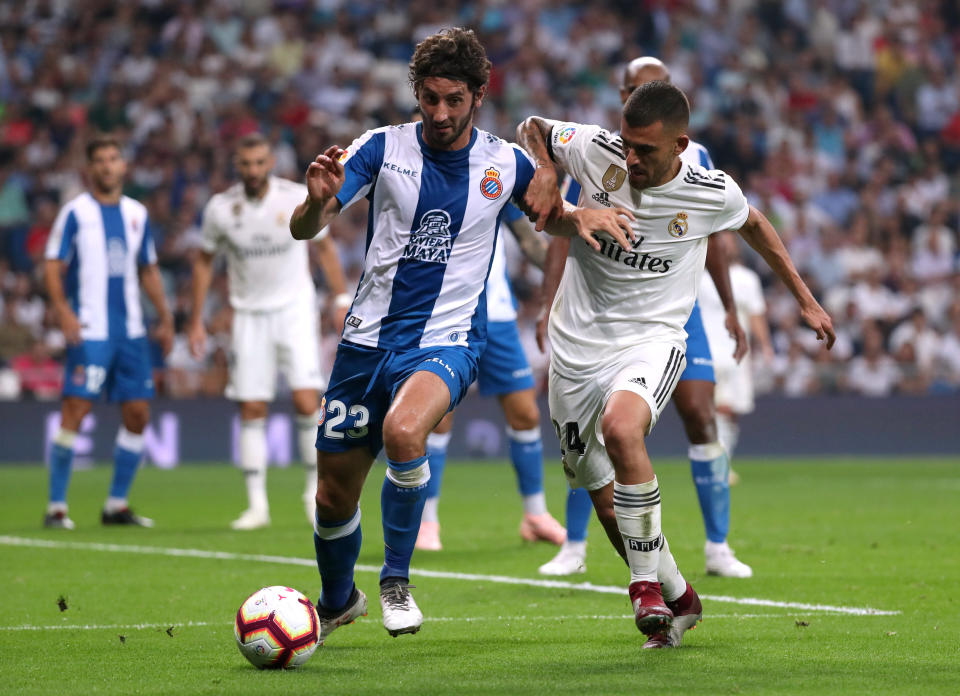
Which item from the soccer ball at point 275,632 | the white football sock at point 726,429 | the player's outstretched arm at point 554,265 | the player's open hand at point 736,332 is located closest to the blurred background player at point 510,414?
the player's open hand at point 736,332

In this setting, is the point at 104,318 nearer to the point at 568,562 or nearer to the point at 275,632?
the point at 568,562

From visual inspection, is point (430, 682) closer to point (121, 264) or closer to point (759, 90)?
point (121, 264)

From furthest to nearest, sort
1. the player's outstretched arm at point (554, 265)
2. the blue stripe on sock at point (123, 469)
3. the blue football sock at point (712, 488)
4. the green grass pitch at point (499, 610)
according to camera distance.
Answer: the blue stripe on sock at point (123, 469) < the blue football sock at point (712, 488) < the player's outstretched arm at point (554, 265) < the green grass pitch at point (499, 610)

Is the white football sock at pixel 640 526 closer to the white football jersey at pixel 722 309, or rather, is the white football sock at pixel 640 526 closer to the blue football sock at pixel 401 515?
the blue football sock at pixel 401 515

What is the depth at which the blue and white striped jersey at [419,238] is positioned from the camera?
18.1 feet

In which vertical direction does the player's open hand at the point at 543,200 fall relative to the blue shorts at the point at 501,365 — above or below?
above

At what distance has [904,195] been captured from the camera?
67.2ft

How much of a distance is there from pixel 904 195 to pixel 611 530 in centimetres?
1590

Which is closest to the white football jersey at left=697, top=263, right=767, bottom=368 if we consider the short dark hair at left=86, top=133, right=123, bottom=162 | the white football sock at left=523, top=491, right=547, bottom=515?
the white football sock at left=523, top=491, right=547, bottom=515

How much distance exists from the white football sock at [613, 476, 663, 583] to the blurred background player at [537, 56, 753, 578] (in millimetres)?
1768

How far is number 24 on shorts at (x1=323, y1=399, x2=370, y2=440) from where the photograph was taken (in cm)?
541

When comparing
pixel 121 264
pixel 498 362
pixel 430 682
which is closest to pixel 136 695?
pixel 430 682

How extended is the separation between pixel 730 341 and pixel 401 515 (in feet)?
23.6

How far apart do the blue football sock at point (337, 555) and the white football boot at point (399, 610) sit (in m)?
0.25
